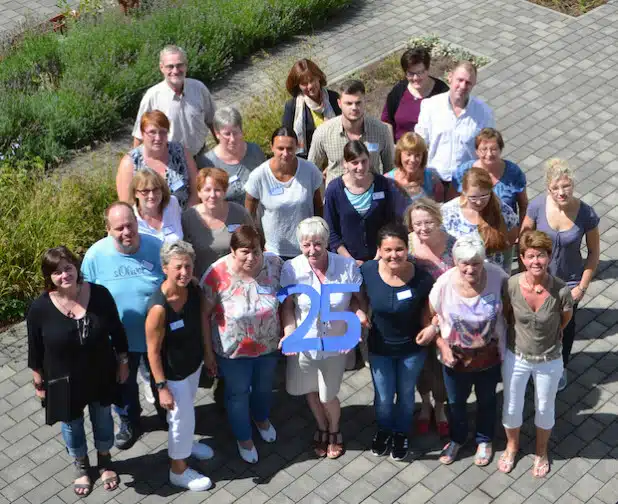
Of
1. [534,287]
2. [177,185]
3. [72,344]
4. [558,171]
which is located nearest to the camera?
[72,344]

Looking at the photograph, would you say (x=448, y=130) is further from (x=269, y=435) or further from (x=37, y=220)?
(x=37, y=220)

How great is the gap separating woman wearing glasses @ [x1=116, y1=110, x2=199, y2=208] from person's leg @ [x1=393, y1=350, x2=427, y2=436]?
2.22 m

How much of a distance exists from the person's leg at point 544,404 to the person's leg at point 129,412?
9.17 ft

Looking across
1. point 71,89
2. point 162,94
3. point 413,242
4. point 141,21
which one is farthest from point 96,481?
point 141,21

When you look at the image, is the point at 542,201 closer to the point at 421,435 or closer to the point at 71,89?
the point at 421,435

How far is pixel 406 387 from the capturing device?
23.5 ft

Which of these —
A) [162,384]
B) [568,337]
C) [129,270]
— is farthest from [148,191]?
[568,337]

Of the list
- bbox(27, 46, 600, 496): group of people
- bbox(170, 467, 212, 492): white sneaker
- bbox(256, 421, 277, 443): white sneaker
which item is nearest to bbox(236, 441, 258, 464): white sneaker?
bbox(27, 46, 600, 496): group of people

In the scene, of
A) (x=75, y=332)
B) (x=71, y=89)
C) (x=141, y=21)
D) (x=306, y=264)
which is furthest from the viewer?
(x=141, y=21)

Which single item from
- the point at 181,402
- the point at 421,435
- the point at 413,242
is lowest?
the point at 421,435

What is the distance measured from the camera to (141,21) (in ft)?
42.0

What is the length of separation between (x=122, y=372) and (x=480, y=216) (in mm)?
2726

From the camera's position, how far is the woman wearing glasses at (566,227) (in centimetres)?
741

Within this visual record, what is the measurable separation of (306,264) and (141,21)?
Answer: 6.95 meters
